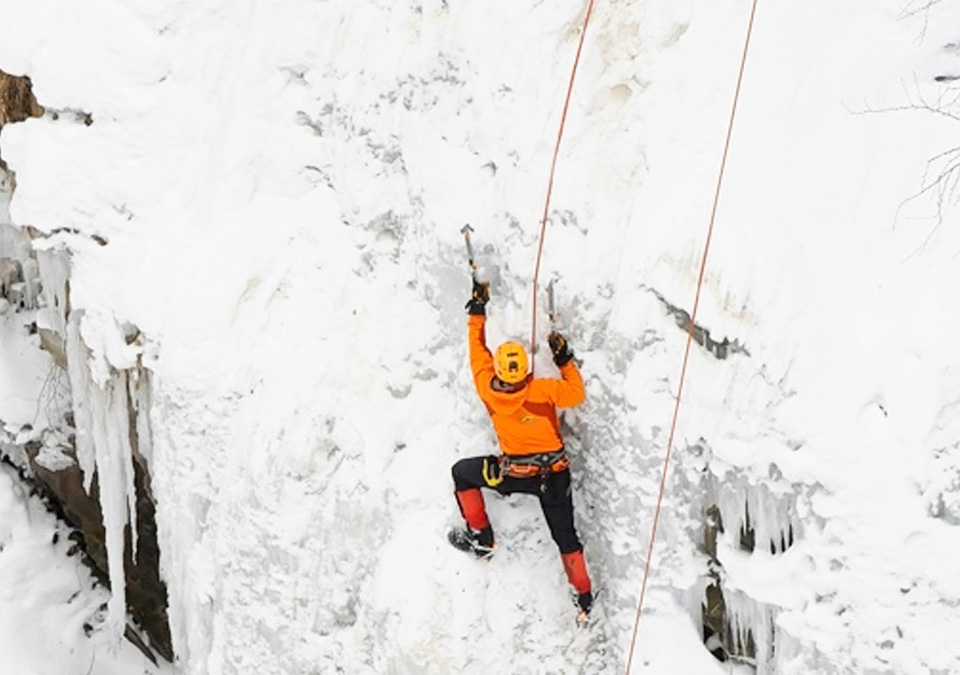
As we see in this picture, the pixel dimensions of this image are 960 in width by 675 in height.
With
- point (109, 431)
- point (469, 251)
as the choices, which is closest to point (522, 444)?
point (469, 251)

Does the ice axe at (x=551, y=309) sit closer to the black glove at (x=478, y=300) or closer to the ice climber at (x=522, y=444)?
the ice climber at (x=522, y=444)

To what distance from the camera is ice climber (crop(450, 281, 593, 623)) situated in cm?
493

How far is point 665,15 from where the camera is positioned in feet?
16.1

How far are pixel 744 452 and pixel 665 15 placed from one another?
6.58 ft

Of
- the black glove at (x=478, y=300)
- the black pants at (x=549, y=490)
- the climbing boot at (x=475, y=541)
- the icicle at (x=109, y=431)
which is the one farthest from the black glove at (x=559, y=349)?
the icicle at (x=109, y=431)

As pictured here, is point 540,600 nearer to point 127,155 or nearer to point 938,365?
point 938,365

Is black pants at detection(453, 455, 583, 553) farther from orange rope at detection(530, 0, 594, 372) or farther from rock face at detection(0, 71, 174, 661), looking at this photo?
rock face at detection(0, 71, 174, 661)

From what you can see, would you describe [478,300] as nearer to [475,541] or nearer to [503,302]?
[503,302]

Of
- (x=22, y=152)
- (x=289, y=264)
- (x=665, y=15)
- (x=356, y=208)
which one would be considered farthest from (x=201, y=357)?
(x=665, y=15)

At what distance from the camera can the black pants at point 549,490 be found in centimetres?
505

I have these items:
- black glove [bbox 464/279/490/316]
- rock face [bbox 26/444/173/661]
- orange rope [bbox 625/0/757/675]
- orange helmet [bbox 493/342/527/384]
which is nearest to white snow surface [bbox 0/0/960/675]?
orange rope [bbox 625/0/757/675]

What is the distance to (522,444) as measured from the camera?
4992 millimetres

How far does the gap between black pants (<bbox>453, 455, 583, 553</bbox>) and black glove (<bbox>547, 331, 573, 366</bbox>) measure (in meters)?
0.53

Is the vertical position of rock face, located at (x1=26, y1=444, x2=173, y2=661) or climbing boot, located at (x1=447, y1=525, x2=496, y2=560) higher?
climbing boot, located at (x1=447, y1=525, x2=496, y2=560)
